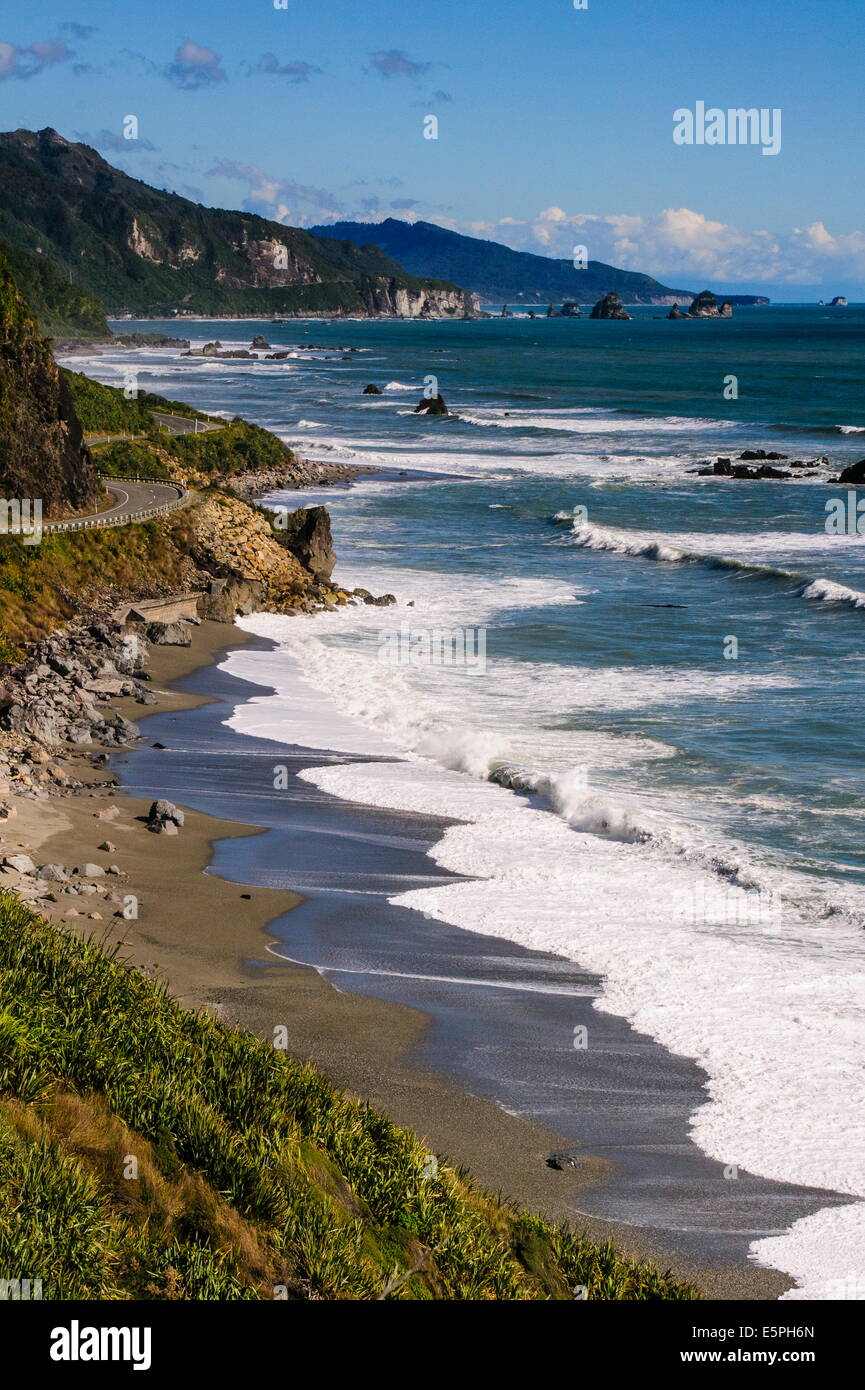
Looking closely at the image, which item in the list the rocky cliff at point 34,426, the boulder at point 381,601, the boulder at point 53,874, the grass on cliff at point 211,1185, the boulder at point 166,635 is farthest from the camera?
the boulder at point 381,601

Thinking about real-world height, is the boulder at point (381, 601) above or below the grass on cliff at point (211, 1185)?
above

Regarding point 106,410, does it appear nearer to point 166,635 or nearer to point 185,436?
point 185,436

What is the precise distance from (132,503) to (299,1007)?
30.7 m

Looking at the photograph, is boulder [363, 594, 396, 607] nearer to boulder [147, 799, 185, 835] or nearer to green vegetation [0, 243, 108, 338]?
boulder [147, 799, 185, 835]

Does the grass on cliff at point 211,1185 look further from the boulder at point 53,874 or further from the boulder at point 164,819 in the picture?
the boulder at point 164,819

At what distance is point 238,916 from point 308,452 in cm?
6432

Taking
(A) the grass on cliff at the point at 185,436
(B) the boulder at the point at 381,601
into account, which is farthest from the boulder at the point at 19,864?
(A) the grass on cliff at the point at 185,436

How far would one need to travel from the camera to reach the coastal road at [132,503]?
3669cm

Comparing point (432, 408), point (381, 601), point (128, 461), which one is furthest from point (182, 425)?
point (432, 408)

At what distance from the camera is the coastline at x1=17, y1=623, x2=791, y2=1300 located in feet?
35.4

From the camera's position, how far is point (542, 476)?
231 ft

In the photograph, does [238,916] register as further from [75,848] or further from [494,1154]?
[494,1154]

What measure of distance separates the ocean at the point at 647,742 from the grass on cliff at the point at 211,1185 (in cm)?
247

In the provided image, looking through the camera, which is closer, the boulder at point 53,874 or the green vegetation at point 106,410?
the boulder at point 53,874
